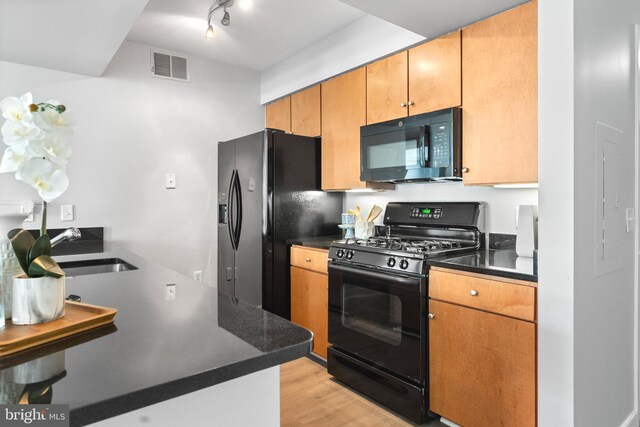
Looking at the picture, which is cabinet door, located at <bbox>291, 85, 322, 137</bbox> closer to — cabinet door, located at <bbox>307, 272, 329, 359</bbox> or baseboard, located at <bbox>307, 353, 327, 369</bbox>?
cabinet door, located at <bbox>307, 272, 329, 359</bbox>

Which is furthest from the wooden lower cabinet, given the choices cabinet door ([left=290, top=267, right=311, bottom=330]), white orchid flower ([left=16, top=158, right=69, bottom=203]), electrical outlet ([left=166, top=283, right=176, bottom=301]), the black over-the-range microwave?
white orchid flower ([left=16, top=158, right=69, bottom=203])

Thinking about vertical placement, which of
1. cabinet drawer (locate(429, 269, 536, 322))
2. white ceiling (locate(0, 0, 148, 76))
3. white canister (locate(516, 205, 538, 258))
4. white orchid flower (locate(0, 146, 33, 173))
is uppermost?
white ceiling (locate(0, 0, 148, 76))

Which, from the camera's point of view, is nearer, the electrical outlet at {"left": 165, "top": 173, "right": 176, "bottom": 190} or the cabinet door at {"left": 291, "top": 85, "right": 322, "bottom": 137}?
the cabinet door at {"left": 291, "top": 85, "right": 322, "bottom": 137}

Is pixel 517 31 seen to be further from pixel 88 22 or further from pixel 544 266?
pixel 88 22

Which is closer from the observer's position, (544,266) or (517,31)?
(544,266)

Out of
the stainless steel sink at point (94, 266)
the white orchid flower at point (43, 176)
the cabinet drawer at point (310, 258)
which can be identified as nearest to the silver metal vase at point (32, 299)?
the white orchid flower at point (43, 176)

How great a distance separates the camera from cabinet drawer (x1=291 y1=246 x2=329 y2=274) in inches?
109

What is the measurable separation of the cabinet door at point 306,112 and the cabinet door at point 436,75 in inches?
38.6

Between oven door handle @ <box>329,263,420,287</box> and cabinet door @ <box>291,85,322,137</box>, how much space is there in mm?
1260

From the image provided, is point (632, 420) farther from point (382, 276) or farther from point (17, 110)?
point (17, 110)

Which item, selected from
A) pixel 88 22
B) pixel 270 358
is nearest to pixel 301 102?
pixel 88 22

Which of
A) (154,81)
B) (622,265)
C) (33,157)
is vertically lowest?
(622,265)

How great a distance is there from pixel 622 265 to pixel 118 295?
7.51ft

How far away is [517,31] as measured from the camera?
6.43 feet
